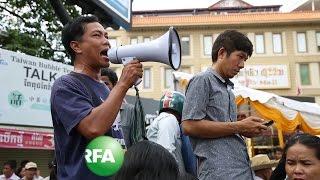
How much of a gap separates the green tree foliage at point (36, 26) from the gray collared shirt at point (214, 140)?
47.6ft

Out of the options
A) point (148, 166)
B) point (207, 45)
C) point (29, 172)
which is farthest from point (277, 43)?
point (148, 166)

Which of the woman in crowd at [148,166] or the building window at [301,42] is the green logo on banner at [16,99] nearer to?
the woman in crowd at [148,166]

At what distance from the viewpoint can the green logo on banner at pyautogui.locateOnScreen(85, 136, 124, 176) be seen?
175 cm

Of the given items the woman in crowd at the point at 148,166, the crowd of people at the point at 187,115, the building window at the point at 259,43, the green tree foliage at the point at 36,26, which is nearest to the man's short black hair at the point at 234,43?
the crowd of people at the point at 187,115

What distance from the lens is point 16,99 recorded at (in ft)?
29.2

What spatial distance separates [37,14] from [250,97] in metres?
11.8

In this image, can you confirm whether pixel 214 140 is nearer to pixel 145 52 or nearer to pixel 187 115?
pixel 187 115

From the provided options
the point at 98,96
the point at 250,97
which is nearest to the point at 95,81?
the point at 98,96

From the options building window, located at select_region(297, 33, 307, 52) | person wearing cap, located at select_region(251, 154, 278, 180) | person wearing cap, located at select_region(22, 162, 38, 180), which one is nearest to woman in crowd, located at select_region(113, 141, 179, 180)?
person wearing cap, located at select_region(251, 154, 278, 180)

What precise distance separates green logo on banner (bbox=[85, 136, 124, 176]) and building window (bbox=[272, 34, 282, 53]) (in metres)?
35.6

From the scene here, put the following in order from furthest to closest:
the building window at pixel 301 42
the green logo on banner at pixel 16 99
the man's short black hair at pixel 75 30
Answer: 1. the building window at pixel 301 42
2. the green logo on banner at pixel 16 99
3. the man's short black hair at pixel 75 30

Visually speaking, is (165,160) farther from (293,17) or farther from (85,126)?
(293,17)

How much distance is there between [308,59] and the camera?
36094 millimetres

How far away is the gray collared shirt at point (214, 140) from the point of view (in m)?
2.40
